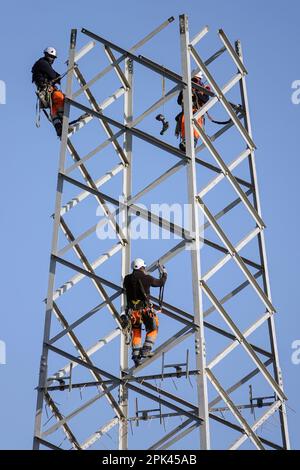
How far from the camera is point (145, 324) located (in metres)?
24.5

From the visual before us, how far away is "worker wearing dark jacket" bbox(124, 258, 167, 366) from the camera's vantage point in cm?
2444

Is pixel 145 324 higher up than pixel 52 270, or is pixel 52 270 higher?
pixel 52 270

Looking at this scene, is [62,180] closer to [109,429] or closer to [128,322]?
[128,322]

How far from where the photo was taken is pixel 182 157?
81.6 ft

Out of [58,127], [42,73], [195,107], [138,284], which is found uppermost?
[42,73]

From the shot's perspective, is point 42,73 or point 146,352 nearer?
point 146,352

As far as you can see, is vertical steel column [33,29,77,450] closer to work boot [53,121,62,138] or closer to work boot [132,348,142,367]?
work boot [53,121,62,138]

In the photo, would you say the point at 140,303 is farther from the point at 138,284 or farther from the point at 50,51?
the point at 50,51

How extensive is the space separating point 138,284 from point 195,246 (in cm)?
149

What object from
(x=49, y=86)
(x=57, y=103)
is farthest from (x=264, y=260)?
(x=49, y=86)

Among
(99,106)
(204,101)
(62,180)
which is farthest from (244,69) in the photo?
(62,180)

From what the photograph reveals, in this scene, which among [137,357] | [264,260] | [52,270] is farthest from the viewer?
[264,260]

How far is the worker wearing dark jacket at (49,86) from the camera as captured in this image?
2772 cm

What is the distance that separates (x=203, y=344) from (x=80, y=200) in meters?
4.87
